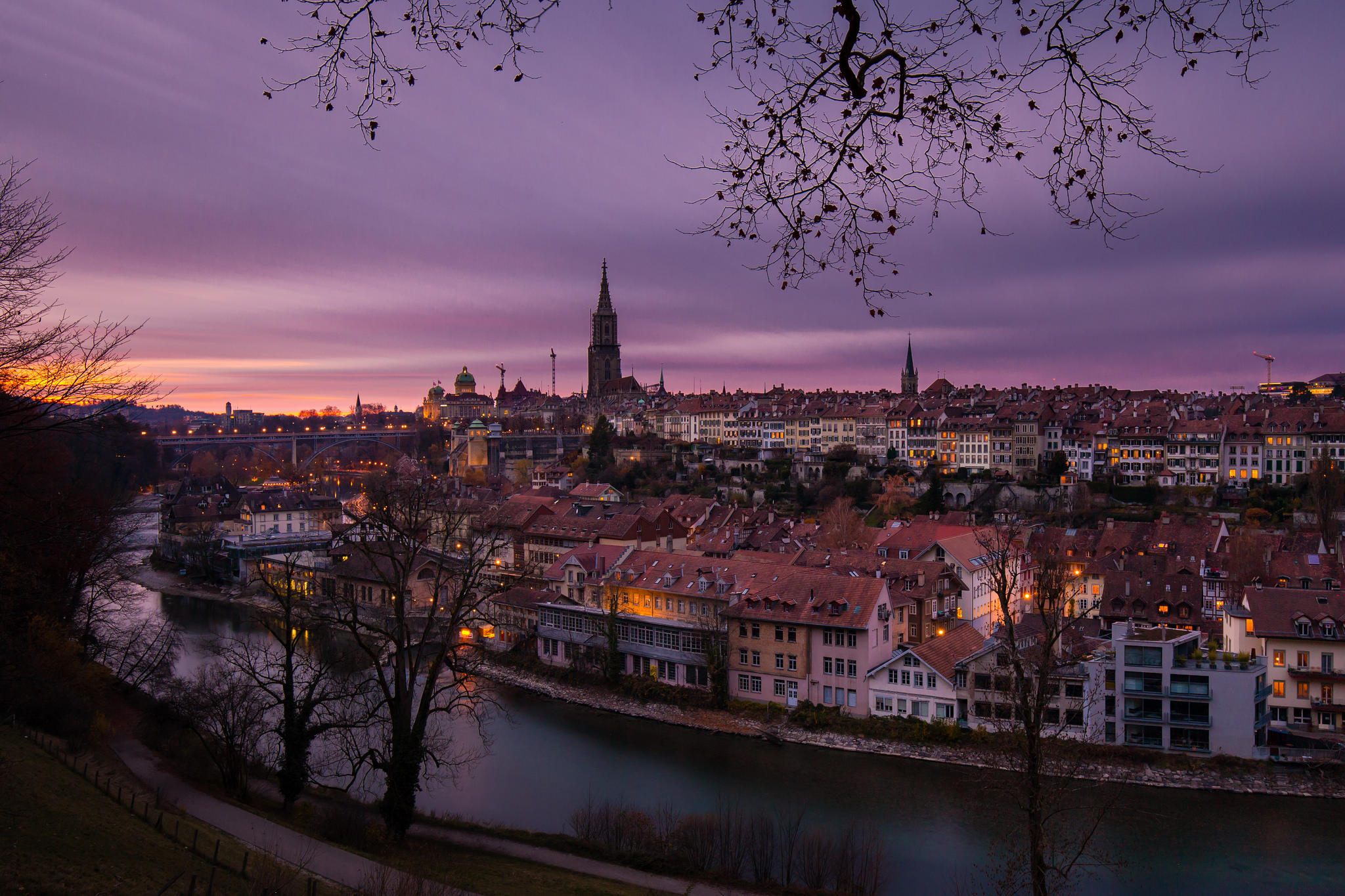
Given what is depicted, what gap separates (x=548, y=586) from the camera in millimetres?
15234

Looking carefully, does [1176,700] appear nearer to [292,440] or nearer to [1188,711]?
[1188,711]

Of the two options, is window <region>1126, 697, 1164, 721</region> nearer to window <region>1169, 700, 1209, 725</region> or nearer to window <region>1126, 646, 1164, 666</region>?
window <region>1169, 700, 1209, 725</region>

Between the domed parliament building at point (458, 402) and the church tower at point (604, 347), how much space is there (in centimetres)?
992

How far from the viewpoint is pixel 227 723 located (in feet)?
23.3

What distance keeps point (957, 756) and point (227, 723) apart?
730 centimetres

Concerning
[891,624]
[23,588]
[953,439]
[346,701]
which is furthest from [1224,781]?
[953,439]

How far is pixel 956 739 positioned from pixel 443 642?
6.49 meters

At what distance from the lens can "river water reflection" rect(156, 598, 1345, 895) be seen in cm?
765

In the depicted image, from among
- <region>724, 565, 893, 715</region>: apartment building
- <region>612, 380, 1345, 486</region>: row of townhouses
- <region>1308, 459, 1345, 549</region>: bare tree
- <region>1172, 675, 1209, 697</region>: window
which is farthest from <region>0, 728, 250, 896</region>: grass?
<region>612, 380, 1345, 486</region>: row of townhouses

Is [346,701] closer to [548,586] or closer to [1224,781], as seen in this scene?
[548,586]

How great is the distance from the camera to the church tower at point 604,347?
61.0m

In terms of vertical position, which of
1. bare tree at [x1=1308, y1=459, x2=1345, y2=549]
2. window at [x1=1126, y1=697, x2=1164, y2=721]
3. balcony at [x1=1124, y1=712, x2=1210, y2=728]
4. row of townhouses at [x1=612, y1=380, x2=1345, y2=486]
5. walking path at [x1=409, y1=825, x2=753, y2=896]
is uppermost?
row of townhouses at [x1=612, y1=380, x2=1345, y2=486]

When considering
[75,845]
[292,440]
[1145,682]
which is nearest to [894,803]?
[1145,682]

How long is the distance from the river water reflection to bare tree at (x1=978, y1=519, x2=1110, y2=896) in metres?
0.34
